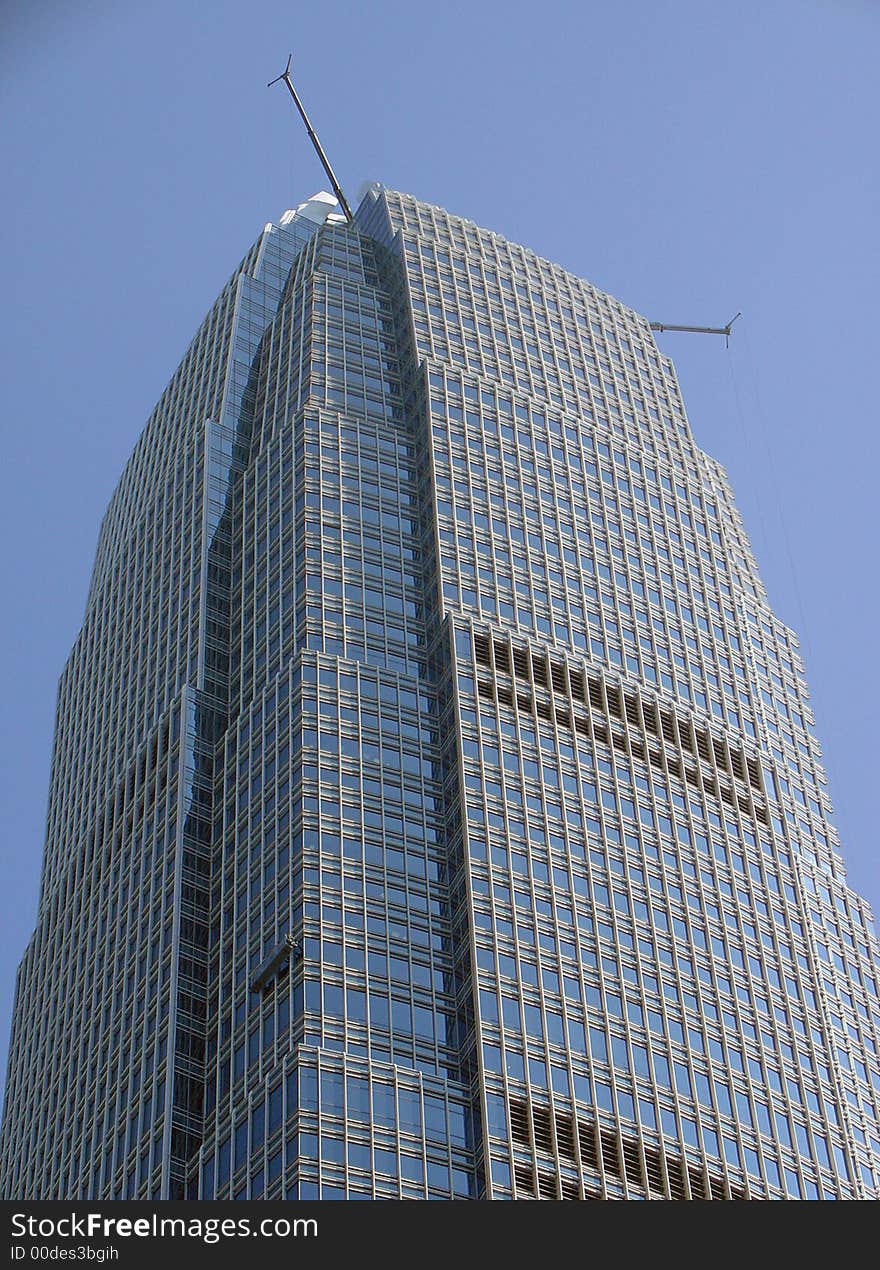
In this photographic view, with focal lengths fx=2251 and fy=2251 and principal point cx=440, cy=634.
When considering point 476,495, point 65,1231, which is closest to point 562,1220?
point 65,1231

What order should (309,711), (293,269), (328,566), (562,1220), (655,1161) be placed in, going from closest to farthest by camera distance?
(562,1220)
(655,1161)
(309,711)
(328,566)
(293,269)

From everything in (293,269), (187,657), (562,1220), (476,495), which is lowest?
(562,1220)

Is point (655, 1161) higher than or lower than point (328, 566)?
lower

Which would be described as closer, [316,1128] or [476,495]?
[316,1128]

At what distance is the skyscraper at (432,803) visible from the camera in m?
116

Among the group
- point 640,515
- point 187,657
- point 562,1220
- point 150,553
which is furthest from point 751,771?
point 562,1220

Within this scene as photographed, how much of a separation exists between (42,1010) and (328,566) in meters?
35.2

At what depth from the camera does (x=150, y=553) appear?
550 feet

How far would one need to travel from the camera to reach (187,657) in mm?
148625

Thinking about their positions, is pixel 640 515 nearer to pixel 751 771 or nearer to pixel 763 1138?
pixel 751 771

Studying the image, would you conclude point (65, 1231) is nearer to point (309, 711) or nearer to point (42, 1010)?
point (309, 711)

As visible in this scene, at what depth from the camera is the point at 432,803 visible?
130m

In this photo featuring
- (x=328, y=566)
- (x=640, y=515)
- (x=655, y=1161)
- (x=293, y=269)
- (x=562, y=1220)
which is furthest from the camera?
(x=293, y=269)

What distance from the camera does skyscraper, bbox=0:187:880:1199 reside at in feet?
380
